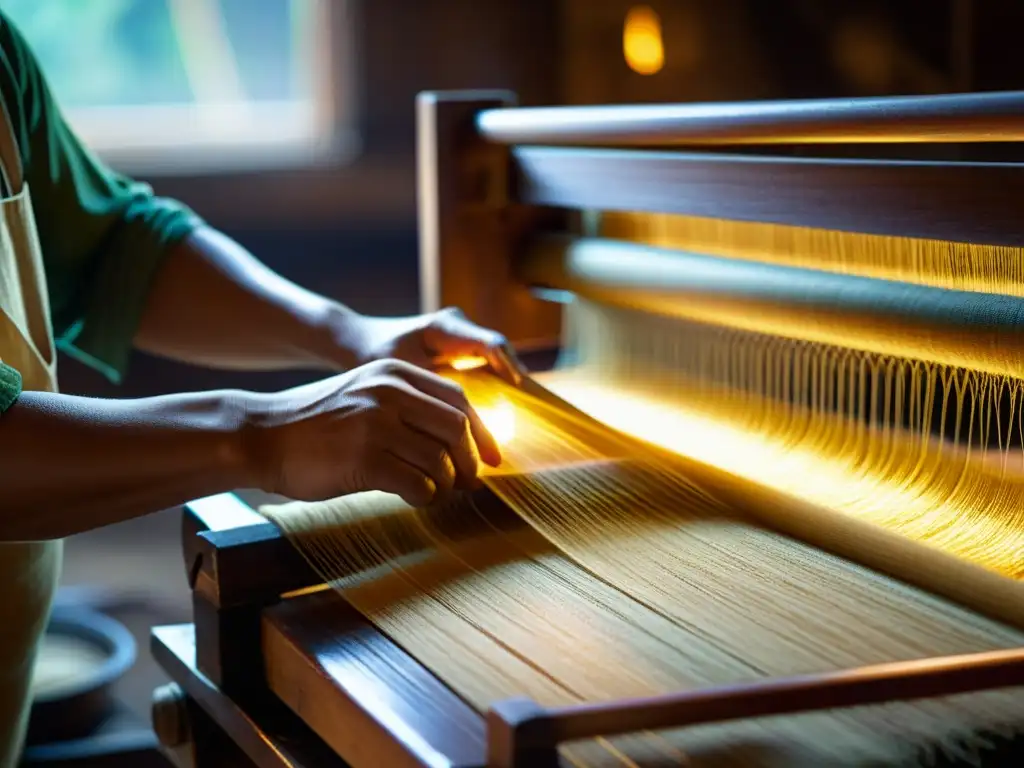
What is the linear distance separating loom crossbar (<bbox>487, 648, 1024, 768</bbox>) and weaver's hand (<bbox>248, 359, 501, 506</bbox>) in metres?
0.34

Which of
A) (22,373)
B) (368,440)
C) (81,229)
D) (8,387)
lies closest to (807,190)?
(368,440)

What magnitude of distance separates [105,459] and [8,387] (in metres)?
0.09

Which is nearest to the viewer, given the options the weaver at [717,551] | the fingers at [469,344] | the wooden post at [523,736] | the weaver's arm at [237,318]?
the wooden post at [523,736]

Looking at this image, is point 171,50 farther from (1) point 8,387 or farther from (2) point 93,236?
(1) point 8,387

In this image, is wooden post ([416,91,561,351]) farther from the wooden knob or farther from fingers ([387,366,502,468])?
the wooden knob

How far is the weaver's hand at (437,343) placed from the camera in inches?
48.7

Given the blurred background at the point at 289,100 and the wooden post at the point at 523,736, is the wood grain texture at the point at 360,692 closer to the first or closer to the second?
the wooden post at the point at 523,736

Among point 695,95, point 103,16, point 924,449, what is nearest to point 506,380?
point 924,449

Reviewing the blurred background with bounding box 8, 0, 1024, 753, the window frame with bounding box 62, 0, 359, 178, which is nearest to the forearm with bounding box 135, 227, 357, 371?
the blurred background with bounding box 8, 0, 1024, 753

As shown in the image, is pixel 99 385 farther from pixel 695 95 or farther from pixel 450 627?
pixel 450 627

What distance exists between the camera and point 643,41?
276 centimetres

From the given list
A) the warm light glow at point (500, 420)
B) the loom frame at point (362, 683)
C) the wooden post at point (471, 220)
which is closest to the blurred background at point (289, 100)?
the wooden post at point (471, 220)

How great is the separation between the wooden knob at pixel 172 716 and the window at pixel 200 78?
7.54 ft

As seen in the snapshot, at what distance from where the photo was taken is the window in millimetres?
3193
